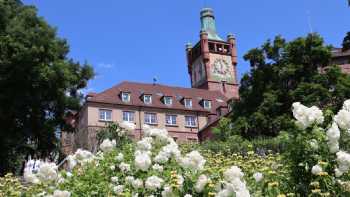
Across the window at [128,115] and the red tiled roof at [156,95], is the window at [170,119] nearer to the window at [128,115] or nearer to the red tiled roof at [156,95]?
the red tiled roof at [156,95]

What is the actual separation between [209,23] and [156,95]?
40.1m

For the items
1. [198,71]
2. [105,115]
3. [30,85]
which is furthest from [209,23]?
[30,85]

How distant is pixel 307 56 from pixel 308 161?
2674 centimetres

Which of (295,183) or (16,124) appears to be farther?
(16,124)

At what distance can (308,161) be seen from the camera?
4977 millimetres

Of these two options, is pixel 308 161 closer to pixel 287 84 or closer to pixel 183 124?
pixel 287 84

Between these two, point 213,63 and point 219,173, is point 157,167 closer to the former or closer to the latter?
point 219,173

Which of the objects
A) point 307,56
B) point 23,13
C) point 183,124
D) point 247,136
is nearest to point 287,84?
point 307,56

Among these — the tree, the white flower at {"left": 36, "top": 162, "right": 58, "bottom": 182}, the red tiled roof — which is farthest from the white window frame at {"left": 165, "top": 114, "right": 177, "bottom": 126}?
the white flower at {"left": 36, "top": 162, "right": 58, "bottom": 182}

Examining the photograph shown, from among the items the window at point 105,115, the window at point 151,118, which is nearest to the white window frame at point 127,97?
the window at point 105,115

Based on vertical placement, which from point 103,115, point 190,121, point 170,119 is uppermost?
point 103,115

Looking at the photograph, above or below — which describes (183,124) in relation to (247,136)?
above

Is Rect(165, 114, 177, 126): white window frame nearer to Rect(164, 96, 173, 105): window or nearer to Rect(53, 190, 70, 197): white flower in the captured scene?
Rect(164, 96, 173, 105): window

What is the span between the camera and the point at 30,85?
24.7 meters
